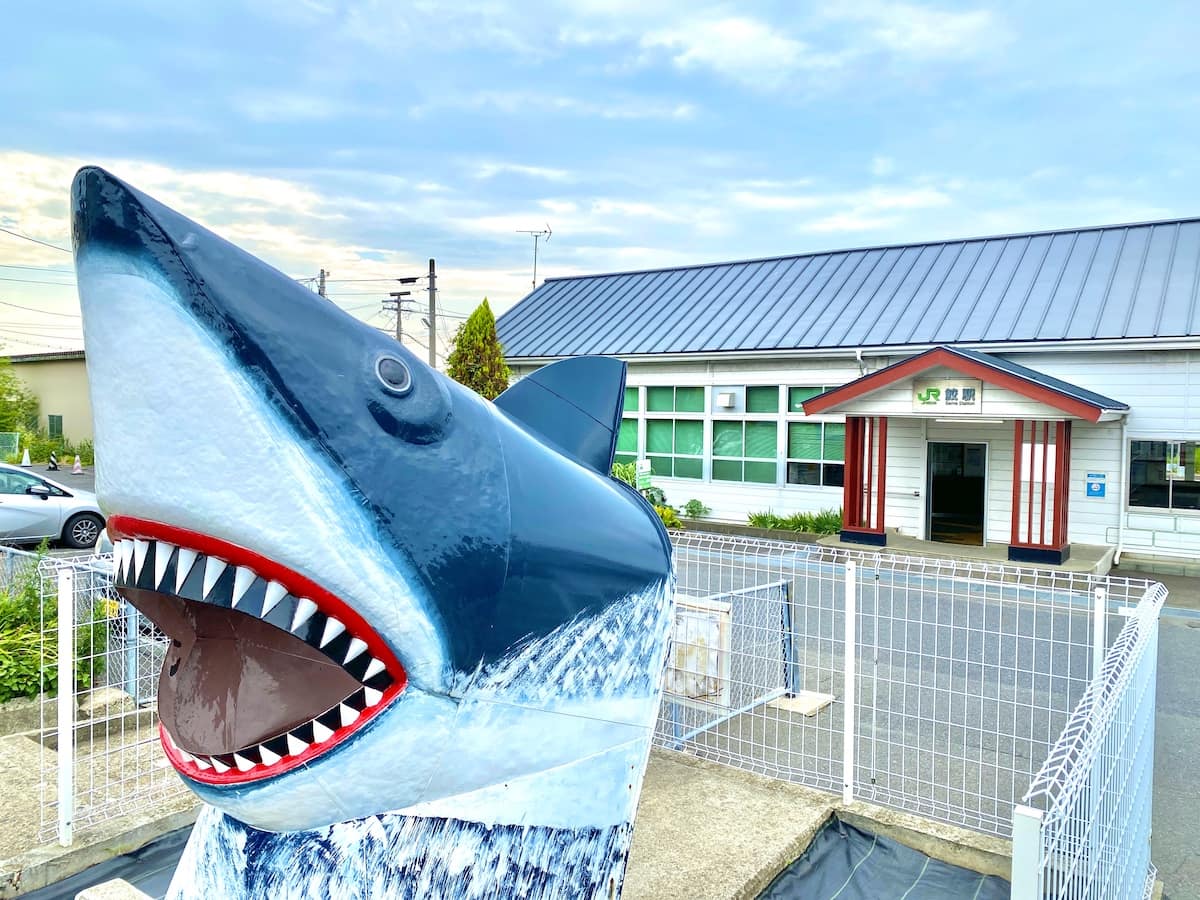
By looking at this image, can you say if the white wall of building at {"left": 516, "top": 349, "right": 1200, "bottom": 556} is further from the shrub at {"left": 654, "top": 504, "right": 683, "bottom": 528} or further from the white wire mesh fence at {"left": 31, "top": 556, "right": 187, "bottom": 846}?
the white wire mesh fence at {"left": 31, "top": 556, "right": 187, "bottom": 846}

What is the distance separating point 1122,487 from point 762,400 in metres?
6.54

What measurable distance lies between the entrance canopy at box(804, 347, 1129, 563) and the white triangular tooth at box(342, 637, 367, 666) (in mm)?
13422

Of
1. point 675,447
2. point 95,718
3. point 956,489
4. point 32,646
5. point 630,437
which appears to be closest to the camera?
point 95,718

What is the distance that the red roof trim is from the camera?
1285 cm

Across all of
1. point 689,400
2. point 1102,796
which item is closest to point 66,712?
Result: point 1102,796

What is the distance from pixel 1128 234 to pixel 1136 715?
1655cm

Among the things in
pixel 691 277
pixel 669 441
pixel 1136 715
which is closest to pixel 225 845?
pixel 1136 715

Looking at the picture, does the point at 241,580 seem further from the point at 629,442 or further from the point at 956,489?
the point at 629,442

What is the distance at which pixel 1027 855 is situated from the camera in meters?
2.04

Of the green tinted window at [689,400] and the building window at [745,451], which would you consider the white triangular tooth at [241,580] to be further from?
the green tinted window at [689,400]

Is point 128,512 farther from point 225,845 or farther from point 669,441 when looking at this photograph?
point 669,441

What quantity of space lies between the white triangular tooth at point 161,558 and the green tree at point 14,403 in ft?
137

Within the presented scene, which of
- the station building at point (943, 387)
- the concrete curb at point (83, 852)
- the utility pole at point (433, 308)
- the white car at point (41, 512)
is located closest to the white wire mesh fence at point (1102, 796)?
the concrete curb at point (83, 852)

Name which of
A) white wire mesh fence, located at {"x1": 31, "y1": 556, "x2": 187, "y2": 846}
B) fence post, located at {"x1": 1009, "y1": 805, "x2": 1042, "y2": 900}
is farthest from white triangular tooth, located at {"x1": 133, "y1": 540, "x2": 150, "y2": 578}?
white wire mesh fence, located at {"x1": 31, "y1": 556, "x2": 187, "y2": 846}
